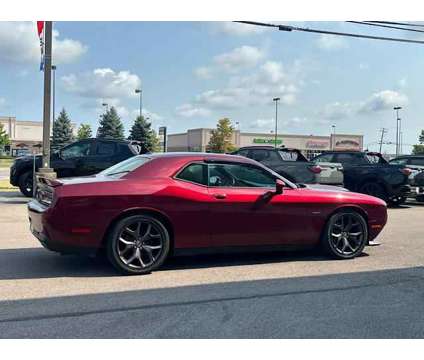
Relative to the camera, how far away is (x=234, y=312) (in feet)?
15.3

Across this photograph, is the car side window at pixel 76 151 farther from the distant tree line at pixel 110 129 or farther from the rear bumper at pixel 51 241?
the distant tree line at pixel 110 129

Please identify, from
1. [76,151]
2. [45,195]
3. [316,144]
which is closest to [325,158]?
[76,151]

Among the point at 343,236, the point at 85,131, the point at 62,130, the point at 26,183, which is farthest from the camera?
the point at 85,131

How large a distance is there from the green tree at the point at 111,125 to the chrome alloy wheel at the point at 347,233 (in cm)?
6263

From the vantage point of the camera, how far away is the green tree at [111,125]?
2677 inches

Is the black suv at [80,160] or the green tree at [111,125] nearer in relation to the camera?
the black suv at [80,160]

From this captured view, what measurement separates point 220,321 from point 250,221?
2.23 metres

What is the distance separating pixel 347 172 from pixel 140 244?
424 inches

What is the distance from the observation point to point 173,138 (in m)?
102

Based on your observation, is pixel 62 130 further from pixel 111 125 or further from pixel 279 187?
pixel 279 187

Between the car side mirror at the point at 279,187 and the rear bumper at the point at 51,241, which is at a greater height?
the car side mirror at the point at 279,187

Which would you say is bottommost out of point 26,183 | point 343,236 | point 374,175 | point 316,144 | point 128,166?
point 343,236

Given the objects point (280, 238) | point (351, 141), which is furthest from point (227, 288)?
point (351, 141)

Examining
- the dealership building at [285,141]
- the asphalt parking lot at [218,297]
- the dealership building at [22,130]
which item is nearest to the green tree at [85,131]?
the dealership building at [285,141]
